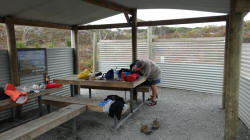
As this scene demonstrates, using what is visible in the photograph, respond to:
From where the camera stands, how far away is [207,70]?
6.79 meters

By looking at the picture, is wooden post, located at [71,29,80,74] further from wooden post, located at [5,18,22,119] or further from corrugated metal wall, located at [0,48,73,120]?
wooden post, located at [5,18,22,119]

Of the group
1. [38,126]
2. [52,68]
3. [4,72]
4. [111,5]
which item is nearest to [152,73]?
[111,5]

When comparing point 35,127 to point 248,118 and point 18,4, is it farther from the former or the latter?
point 248,118

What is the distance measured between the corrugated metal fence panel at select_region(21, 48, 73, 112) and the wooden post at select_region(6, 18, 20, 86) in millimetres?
350

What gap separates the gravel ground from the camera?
3.62 metres

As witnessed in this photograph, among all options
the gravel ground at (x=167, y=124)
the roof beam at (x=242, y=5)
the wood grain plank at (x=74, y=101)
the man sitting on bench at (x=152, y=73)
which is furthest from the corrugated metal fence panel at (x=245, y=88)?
the wood grain plank at (x=74, y=101)

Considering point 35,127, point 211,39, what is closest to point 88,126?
point 35,127

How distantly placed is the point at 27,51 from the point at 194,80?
5.55 m

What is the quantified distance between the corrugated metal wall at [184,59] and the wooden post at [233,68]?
379 centimetres

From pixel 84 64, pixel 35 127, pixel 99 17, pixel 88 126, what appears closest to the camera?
pixel 35 127

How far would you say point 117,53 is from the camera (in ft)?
27.2

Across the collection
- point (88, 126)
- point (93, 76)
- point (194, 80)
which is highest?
point (93, 76)

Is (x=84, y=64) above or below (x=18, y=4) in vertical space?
below

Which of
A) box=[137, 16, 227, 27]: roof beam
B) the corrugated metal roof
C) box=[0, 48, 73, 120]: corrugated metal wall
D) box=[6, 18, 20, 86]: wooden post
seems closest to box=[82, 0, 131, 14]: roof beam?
the corrugated metal roof
